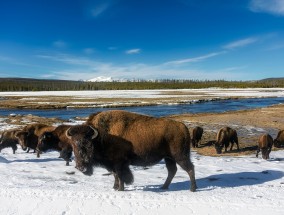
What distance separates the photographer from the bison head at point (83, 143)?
738cm

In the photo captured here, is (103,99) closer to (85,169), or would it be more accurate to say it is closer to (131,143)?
(131,143)

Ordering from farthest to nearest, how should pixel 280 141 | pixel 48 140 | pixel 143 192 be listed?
pixel 280 141 < pixel 48 140 < pixel 143 192

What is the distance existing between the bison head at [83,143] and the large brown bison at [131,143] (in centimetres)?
9

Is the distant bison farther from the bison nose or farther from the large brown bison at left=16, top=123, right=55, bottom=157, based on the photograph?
the bison nose

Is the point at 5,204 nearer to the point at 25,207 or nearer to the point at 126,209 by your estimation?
the point at 25,207

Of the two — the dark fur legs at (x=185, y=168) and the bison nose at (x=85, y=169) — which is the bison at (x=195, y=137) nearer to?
the dark fur legs at (x=185, y=168)

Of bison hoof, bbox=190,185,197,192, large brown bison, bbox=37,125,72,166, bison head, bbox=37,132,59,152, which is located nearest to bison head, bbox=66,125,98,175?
bison hoof, bbox=190,185,197,192

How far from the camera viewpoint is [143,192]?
7789 millimetres

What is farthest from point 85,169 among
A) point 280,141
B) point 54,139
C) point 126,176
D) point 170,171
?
point 280,141

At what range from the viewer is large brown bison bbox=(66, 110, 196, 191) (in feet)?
25.6

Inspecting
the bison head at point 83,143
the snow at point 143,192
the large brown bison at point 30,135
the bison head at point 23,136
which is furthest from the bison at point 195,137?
the bison head at point 83,143

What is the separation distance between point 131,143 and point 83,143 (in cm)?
116

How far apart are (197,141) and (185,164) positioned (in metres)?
9.65

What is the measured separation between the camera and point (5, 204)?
698 centimetres
